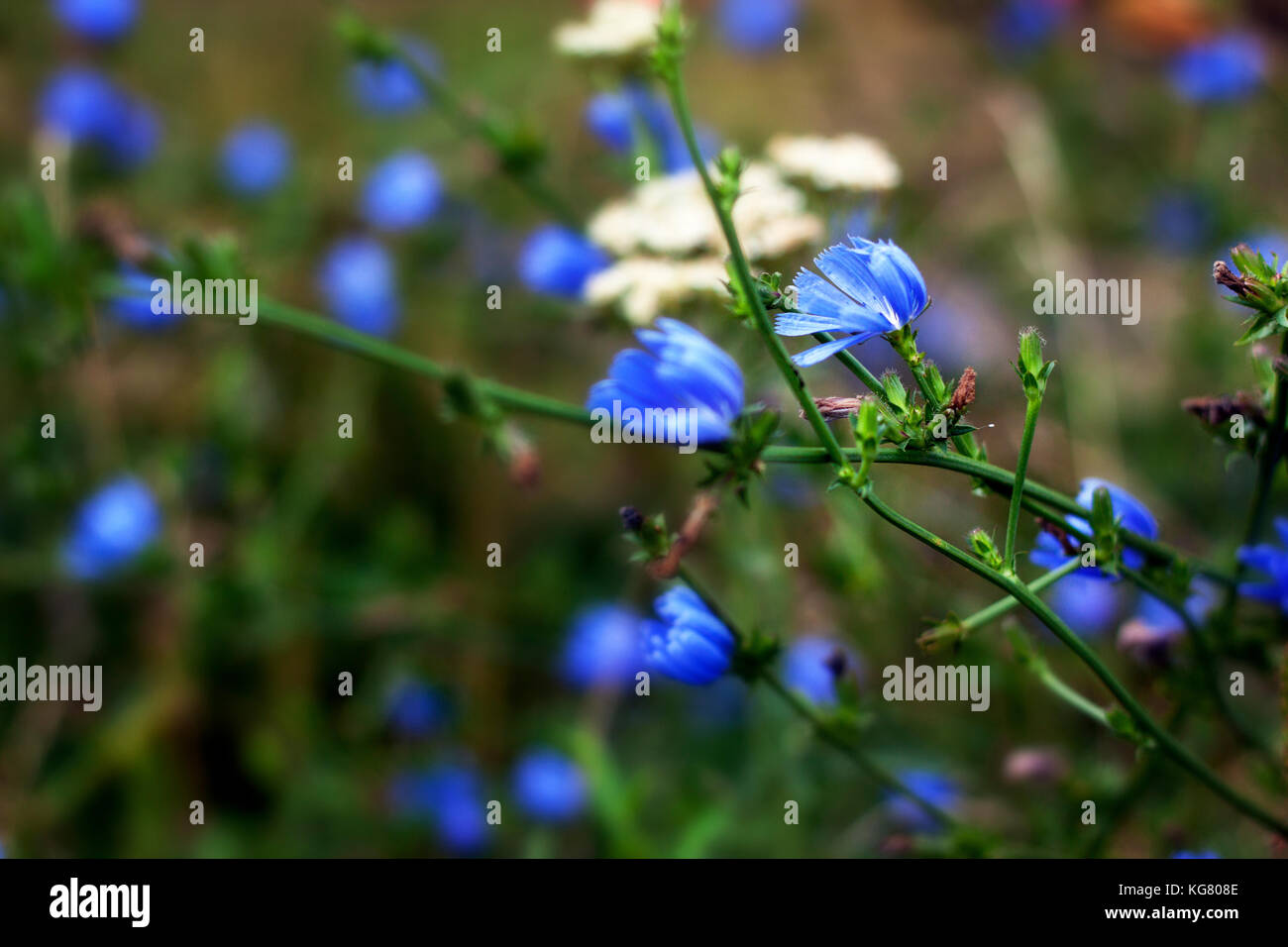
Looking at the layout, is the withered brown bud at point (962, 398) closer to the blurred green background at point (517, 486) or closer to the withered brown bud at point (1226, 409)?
the withered brown bud at point (1226, 409)

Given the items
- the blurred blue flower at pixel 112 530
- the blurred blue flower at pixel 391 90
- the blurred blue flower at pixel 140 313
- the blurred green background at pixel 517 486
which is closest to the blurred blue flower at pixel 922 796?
the blurred green background at pixel 517 486

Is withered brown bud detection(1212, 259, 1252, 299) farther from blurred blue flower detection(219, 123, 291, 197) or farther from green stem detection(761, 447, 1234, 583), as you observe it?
blurred blue flower detection(219, 123, 291, 197)

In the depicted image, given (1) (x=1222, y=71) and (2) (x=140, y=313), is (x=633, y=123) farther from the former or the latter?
(1) (x=1222, y=71)
